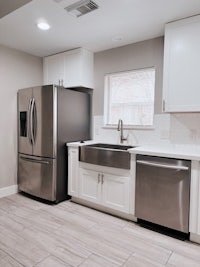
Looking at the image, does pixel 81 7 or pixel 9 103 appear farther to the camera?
pixel 9 103

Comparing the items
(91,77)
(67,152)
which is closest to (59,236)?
(67,152)

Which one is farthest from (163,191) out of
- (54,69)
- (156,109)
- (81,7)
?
(54,69)

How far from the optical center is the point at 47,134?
2957 mm

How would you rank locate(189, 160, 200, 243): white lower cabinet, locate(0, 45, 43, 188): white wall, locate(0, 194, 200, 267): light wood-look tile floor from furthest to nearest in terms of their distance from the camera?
1. locate(0, 45, 43, 188): white wall
2. locate(189, 160, 200, 243): white lower cabinet
3. locate(0, 194, 200, 267): light wood-look tile floor

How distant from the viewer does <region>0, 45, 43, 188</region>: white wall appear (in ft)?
10.8

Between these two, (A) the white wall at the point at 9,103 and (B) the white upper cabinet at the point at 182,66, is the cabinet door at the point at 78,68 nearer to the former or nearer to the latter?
(A) the white wall at the point at 9,103

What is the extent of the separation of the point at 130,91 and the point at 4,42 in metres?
2.16

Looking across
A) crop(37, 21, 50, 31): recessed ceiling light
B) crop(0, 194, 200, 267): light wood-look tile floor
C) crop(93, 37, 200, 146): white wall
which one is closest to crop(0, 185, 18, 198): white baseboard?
crop(0, 194, 200, 267): light wood-look tile floor

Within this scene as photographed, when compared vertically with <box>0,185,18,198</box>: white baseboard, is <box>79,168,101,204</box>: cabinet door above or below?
above

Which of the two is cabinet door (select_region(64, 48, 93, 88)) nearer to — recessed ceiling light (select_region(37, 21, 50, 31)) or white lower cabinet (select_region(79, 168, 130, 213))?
recessed ceiling light (select_region(37, 21, 50, 31))

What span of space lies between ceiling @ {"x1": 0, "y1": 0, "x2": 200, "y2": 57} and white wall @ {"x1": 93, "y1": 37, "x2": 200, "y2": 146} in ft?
0.48

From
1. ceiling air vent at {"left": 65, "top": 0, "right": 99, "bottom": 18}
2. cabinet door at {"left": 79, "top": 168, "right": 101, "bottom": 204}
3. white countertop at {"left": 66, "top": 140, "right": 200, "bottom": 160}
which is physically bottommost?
cabinet door at {"left": 79, "top": 168, "right": 101, "bottom": 204}

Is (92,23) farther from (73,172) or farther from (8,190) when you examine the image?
(8,190)

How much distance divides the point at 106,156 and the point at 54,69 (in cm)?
200
